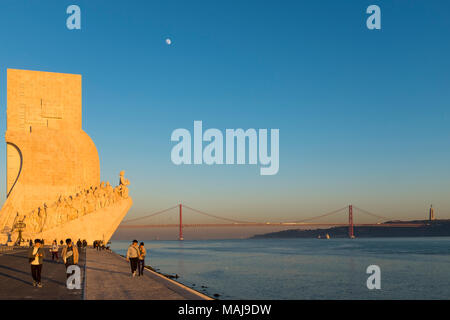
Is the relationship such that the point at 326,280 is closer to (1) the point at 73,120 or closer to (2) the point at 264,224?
(1) the point at 73,120

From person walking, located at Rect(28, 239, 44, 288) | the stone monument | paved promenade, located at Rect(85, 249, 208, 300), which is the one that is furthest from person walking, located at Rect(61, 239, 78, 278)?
the stone monument

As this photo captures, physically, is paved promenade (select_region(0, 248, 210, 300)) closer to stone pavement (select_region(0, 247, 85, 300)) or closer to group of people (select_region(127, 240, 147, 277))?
stone pavement (select_region(0, 247, 85, 300))

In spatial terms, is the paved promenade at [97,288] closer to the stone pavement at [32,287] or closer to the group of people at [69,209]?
the stone pavement at [32,287]

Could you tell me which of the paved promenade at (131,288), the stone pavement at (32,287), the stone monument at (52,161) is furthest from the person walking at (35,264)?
the stone monument at (52,161)

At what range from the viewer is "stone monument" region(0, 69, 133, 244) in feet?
112

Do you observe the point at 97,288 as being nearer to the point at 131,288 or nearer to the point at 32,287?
the point at 131,288

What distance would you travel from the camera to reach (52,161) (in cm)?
3981

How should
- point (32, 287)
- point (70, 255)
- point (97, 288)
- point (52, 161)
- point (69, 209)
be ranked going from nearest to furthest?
1. point (97, 288)
2. point (32, 287)
3. point (70, 255)
4. point (69, 209)
5. point (52, 161)

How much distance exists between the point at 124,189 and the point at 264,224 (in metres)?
47.5

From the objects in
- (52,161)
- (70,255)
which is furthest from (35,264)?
(52,161)

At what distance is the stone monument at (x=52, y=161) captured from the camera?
34156 millimetres

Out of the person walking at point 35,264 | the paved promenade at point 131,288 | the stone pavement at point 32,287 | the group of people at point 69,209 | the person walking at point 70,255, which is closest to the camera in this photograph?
the paved promenade at point 131,288

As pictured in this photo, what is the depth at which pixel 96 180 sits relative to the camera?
139 feet
